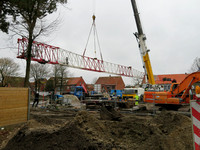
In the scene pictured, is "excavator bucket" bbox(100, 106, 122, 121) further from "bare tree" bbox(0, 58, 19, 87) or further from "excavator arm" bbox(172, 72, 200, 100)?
"bare tree" bbox(0, 58, 19, 87)

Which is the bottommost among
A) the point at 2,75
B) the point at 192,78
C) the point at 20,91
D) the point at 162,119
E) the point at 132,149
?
the point at 132,149

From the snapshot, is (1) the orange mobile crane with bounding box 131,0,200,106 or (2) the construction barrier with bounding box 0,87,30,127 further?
→ (1) the orange mobile crane with bounding box 131,0,200,106

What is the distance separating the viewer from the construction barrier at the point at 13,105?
6.81 m

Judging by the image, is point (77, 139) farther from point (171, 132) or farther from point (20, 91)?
point (20, 91)

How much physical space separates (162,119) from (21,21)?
11592 millimetres

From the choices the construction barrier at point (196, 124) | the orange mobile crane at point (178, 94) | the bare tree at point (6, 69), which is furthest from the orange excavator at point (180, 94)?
the bare tree at point (6, 69)

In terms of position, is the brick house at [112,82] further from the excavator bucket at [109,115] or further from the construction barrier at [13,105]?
the construction barrier at [13,105]

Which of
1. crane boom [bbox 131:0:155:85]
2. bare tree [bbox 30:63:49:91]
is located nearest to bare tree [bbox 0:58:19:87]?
bare tree [bbox 30:63:49:91]

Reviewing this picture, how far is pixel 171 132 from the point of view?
207 inches

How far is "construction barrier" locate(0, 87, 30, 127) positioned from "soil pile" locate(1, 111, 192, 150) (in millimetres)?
2260

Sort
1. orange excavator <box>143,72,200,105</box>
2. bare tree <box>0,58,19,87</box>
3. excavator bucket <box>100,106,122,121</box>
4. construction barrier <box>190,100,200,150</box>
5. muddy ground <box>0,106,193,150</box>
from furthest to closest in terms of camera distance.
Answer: bare tree <box>0,58,19,87</box> → orange excavator <box>143,72,200,105</box> → excavator bucket <box>100,106,122,121</box> → muddy ground <box>0,106,193,150</box> → construction barrier <box>190,100,200,150</box>

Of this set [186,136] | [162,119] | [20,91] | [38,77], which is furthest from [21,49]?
[38,77]

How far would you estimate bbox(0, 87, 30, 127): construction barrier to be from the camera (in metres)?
6.81

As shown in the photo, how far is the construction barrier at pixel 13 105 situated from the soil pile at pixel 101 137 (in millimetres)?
2260
